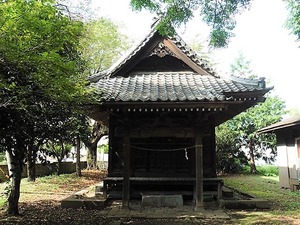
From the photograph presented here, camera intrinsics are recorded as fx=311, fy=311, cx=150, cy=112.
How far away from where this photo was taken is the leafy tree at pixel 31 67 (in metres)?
5.21

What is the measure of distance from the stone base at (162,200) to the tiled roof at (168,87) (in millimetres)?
3684

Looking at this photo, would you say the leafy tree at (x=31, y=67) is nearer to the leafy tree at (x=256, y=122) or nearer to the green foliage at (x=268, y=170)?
the leafy tree at (x=256, y=122)

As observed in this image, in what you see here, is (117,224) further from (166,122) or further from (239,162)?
(239,162)

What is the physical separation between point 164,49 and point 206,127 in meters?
3.97

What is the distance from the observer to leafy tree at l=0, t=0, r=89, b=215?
5.21 meters

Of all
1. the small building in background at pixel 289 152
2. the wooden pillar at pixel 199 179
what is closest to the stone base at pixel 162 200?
the wooden pillar at pixel 199 179

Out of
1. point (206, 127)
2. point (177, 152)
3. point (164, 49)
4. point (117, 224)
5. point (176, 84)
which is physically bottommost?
point (117, 224)

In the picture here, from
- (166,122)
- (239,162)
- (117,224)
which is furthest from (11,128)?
(239,162)

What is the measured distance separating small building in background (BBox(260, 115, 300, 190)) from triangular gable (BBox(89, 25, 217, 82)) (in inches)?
226

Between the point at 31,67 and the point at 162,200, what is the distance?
22.8 ft

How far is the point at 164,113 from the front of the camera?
402 inches

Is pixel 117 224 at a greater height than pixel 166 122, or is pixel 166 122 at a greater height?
pixel 166 122

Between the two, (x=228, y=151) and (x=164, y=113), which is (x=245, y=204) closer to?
(x=164, y=113)

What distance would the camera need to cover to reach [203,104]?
927 cm
